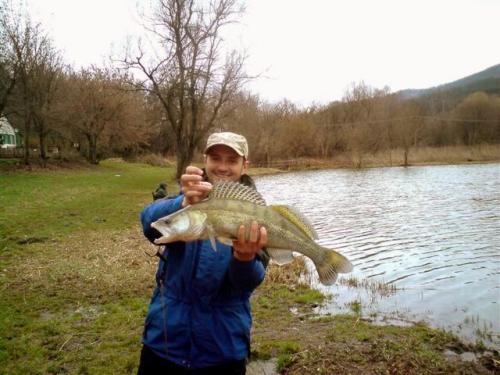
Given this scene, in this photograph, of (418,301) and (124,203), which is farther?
(124,203)

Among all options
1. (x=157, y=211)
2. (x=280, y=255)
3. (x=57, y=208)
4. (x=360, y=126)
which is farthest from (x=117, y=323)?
(x=360, y=126)

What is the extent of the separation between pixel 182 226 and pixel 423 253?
11.2 meters

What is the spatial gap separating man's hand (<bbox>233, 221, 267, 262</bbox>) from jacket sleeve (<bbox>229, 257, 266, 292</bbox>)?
0.03 meters

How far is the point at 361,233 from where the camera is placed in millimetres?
15188

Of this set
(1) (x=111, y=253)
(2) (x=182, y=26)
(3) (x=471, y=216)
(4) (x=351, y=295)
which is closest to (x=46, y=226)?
(1) (x=111, y=253)

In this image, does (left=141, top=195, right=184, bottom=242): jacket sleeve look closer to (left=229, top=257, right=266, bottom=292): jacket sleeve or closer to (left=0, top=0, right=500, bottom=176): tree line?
(left=229, top=257, right=266, bottom=292): jacket sleeve

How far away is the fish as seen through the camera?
2645 mm

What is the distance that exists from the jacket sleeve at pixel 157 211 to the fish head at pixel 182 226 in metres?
0.24

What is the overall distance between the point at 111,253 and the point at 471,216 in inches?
590

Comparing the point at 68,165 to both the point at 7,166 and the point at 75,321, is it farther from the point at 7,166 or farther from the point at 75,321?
the point at 75,321

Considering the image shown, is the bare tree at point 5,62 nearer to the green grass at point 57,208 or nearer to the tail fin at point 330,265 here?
the green grass at point 57,208

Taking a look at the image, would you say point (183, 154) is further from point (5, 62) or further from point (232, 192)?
point (232, 192)

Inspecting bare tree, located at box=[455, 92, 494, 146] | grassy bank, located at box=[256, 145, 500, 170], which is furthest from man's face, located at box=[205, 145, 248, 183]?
bare tree, located at box=[455, 92, 494, 146]

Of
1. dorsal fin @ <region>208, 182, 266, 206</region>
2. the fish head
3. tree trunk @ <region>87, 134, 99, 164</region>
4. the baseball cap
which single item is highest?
tree trunk @ <region>87, 134, 99, 164</region>
